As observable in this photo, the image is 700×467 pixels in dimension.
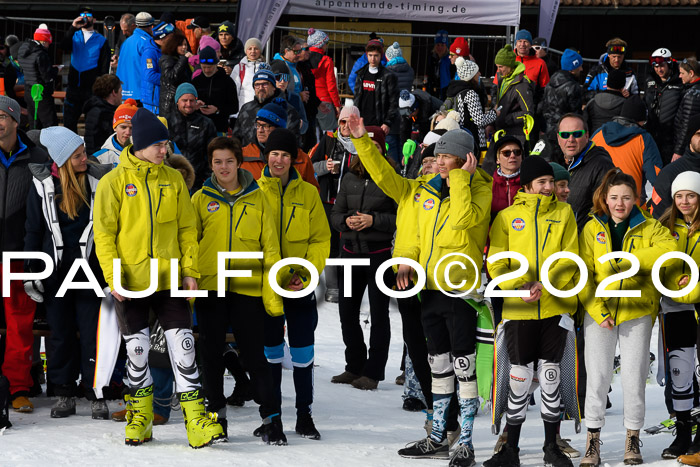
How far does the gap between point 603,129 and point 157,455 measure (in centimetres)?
550

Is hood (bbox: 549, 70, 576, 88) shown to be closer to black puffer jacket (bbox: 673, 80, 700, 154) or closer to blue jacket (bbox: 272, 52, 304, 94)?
black puffer jacket (bbox: 673, 80, 700, 154)

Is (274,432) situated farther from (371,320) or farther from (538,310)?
(371,320)

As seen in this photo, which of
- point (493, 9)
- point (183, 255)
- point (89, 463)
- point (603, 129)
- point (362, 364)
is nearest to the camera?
point (89, 463)

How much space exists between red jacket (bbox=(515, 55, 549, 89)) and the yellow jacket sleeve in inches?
351

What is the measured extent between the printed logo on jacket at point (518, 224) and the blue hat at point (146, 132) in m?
2.15

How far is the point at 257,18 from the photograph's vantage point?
1477 cm

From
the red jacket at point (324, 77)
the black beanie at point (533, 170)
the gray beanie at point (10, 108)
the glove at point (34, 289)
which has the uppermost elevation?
the red jacket at point (324, 77)

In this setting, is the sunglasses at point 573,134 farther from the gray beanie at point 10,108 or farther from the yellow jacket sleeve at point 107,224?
the gray beanie at point 10,108

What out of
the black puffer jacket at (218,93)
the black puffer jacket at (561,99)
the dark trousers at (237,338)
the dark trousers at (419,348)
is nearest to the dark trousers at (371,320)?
the dark trousers at (419,348)

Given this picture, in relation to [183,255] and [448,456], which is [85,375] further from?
[448,456]

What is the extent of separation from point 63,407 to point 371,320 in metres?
2.54

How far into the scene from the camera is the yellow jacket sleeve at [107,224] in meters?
6.21

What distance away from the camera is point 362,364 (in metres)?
8.79

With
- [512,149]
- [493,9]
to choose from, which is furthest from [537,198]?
[493,9]
